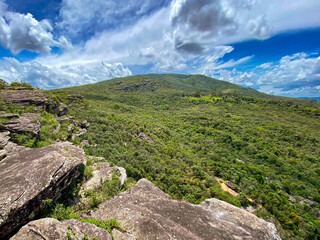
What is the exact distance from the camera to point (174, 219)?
7.84 m

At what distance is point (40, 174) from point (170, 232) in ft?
25.7

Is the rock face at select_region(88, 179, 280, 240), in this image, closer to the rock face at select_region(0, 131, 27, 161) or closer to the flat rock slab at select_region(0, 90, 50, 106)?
the rock face at select_region(0, 131, 27, 161)

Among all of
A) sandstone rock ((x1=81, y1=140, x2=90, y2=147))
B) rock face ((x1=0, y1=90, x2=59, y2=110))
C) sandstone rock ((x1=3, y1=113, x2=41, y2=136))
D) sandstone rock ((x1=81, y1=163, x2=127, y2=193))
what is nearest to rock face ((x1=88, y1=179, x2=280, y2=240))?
sandstone rock ((x1=81, y1=163, x2=127, y2=193))

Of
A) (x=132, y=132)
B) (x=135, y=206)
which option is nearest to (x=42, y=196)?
(x=135, y=206)

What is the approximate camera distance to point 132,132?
3497cm

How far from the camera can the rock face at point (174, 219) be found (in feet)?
21.8

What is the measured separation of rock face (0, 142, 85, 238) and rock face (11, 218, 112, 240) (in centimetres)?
124

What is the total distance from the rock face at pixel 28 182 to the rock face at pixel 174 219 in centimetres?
291

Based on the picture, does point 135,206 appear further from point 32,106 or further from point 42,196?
point 32,106

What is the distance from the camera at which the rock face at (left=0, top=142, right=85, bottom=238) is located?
5241 millimetres

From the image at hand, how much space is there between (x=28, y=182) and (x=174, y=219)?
330 inches

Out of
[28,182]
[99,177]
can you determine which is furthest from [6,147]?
[99,177]

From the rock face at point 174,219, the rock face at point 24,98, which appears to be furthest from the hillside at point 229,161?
the rock face at point 24,98

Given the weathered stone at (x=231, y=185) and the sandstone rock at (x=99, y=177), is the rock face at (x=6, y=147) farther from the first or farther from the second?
the weathered stone at (x=231, y=185)
